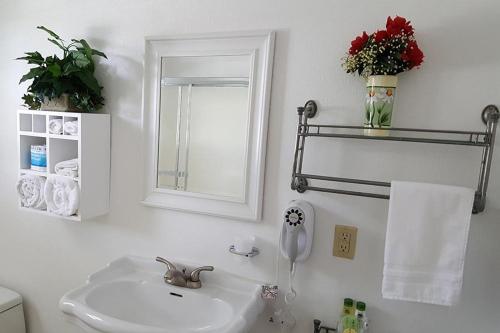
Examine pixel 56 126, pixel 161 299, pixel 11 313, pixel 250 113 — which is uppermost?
pixel 250 113

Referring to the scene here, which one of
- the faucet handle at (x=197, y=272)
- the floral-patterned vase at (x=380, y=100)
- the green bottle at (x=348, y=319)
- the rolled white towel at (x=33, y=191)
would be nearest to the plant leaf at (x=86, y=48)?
the rolled white towel at (x=33, y=191)

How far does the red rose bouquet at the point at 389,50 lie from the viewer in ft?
3.37

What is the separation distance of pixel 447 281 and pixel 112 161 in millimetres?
1476

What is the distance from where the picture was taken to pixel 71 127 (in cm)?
147

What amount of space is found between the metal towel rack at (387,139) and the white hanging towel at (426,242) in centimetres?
7

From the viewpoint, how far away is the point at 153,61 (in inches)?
58.2

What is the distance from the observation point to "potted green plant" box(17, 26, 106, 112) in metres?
1.45

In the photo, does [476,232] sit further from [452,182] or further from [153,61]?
[153,61]

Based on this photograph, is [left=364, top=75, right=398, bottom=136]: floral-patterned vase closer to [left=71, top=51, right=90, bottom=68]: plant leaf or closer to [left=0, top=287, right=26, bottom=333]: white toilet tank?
[left=71, top=51, right=90, bottom=68]: plant leaf

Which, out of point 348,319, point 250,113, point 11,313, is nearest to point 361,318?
point 348,319

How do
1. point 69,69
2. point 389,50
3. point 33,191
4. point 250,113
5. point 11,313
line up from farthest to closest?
point 11,313
point 33,191
point 69,69
point 250,113
point 389,50

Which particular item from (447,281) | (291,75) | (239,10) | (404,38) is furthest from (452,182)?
(239,10)

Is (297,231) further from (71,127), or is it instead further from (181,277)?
(71,127)

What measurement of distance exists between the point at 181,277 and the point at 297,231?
22.3 inches
